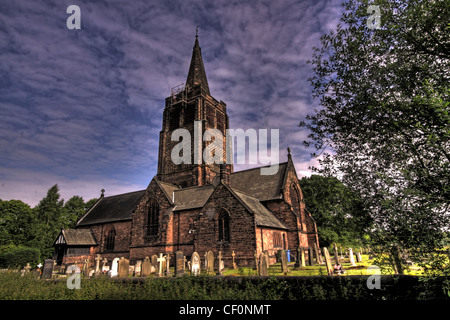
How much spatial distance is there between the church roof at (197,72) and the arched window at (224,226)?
30.5 m

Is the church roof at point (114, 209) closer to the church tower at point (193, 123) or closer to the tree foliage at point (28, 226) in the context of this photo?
the church tower at point (193, 123)

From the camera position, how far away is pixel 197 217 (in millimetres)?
23188

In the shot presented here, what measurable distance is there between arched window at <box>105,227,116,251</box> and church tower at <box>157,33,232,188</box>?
33.3 feet

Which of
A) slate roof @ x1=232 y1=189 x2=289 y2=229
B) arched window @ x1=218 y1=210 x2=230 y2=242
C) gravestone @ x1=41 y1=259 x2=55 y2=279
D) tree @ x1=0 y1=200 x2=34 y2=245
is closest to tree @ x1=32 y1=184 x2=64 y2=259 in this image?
tree @ x1=0 y1=200 x2=34 y2=245

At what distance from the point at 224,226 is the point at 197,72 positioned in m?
35.1

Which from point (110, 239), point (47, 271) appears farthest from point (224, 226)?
point (110, 239)

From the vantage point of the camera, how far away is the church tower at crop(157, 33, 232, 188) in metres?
38.0

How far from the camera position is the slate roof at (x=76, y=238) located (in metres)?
31.2

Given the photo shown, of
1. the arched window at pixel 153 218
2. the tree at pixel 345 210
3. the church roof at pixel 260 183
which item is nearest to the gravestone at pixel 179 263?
the tree at pixel 345 210

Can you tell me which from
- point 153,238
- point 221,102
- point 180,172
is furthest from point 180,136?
point 153,238

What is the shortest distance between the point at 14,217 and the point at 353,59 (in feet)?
180

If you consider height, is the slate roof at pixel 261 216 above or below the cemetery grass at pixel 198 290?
above

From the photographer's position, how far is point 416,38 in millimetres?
7934
